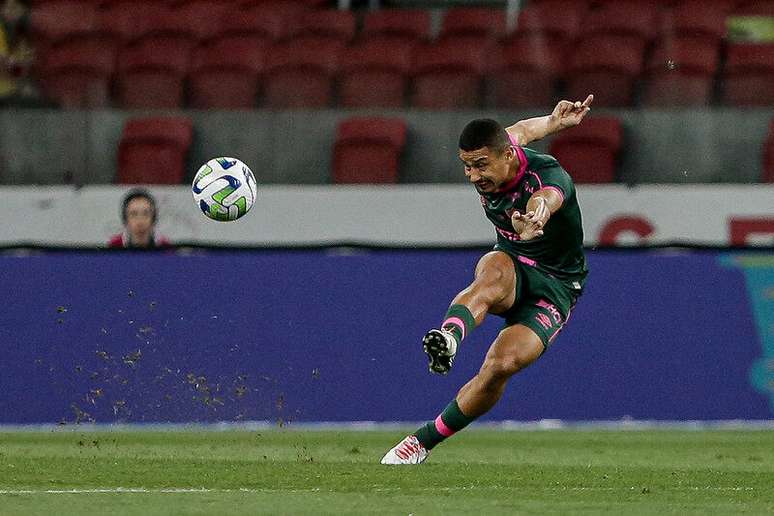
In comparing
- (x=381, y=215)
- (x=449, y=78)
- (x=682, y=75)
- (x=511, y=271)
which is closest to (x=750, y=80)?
(x=682, y=75)

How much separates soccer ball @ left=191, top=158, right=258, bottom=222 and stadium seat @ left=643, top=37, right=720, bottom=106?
6201mm

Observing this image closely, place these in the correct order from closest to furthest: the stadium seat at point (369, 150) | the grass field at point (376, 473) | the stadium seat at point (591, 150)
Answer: the grass field at point (376, 473), the stadium seat at point (591, 150), the stadium seat at point (369, 150)

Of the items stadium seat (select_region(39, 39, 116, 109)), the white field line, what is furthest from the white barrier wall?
the white field line

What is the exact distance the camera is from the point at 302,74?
16.0 m

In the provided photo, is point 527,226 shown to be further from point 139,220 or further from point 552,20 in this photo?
point 552,20

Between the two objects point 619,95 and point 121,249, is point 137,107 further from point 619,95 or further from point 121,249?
point 619,95

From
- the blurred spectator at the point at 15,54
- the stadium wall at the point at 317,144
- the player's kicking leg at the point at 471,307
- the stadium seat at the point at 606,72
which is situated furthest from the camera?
the blurred spectator at the point at 15,54

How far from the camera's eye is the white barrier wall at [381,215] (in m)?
14.3

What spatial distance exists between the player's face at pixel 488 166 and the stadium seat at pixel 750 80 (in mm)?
6917

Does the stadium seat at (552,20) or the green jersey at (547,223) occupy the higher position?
the stadium seat at (552,20)

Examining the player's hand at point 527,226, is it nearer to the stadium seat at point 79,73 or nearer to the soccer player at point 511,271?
the soccer player at point 511,271

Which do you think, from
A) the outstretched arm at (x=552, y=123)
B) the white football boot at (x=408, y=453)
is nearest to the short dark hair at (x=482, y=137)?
the outstretched arm at (x=552, y=123)

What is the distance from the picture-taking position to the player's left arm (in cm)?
757

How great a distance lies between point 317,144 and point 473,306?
7.14 meters
